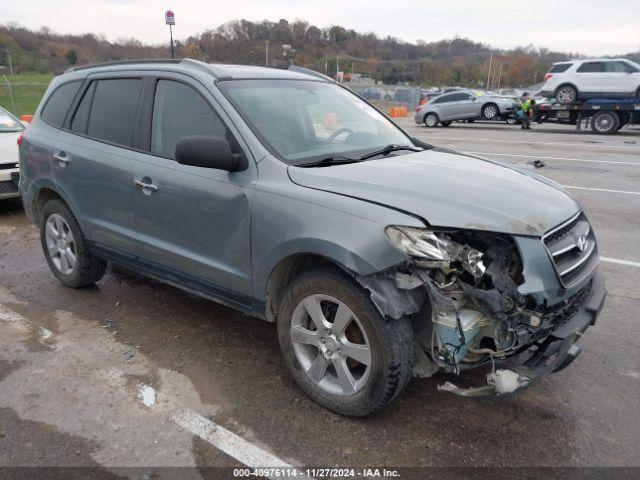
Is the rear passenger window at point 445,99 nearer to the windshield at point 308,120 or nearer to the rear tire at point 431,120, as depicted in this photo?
the rear tire at point 431,120

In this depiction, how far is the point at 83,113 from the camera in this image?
439 cm

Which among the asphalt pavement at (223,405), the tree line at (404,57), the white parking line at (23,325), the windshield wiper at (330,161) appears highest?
the tree line at (404,57)

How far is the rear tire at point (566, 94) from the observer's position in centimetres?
2012

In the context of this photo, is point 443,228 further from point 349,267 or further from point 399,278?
point 349,267

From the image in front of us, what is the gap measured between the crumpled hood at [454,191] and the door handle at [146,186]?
1093 millimetres

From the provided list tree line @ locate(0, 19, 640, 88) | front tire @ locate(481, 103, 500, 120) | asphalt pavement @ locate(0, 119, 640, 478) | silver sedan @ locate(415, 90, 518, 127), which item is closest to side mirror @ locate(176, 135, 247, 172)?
asphalt pavement @ locate(0, 119, 640, 478)

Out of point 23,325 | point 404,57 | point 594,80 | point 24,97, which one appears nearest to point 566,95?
point 594,80

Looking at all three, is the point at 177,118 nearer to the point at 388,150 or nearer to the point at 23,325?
the point at 388,150

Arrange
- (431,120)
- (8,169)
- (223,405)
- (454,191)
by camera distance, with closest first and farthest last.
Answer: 1. (454,191)
2. (223,405)
3. (8,169)
4. (431,120)

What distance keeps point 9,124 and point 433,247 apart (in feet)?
26.6

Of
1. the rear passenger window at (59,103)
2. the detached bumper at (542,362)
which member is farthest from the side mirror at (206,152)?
the rear passenger window at (59,103)

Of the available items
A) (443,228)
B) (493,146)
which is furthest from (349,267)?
(493,146)

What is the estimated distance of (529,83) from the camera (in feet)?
327

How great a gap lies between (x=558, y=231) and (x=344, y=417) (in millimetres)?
1520
